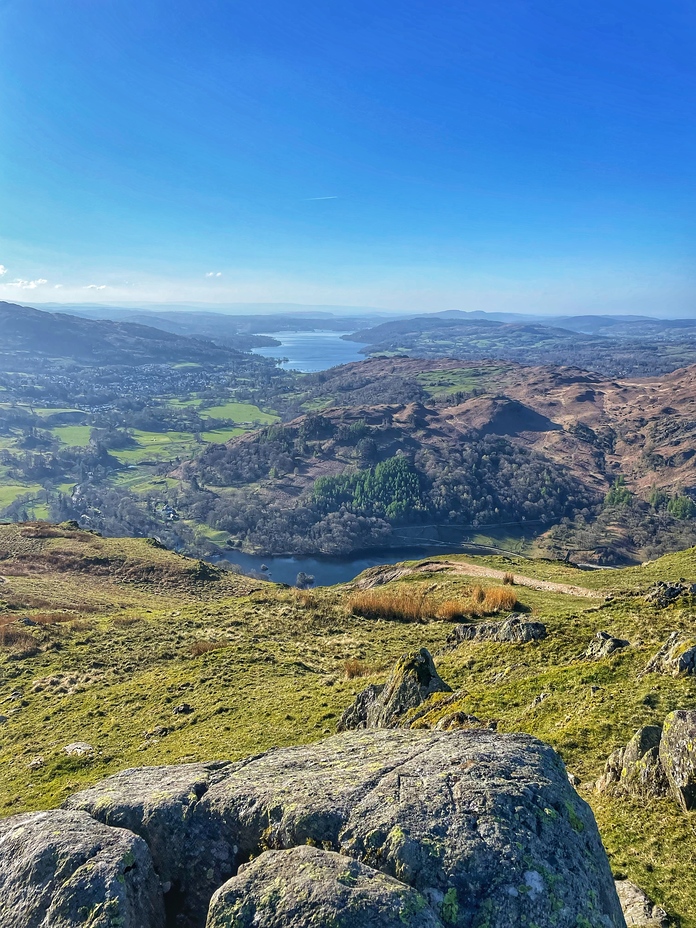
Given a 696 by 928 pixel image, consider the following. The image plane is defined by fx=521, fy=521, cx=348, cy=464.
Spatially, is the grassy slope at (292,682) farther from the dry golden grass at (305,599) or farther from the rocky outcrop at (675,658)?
the rocky outcrop at (675,658)

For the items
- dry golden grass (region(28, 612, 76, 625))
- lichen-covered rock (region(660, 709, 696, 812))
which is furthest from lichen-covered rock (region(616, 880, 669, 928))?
dry golden grass (region(28, 612, 76, 625))

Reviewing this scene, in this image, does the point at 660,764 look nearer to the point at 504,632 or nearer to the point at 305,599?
the point at 504,632

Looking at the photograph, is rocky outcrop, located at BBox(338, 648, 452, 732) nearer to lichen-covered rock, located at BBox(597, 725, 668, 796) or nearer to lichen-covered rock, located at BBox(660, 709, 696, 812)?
lichen-covered rock, located at BBox(597, 725, 668, 796)

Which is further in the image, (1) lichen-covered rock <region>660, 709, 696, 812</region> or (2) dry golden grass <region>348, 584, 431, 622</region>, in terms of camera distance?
(2) dry golden grass <region>348, 584, 431, 622</region>

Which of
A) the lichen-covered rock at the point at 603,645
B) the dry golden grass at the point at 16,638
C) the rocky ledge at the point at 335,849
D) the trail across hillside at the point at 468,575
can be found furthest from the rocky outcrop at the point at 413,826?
the dry golden grass at the point at 16,638

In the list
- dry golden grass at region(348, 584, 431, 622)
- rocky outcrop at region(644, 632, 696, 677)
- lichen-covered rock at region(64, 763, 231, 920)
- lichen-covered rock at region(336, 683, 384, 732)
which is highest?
lichen-covered rock at region(64, 763, 231, 920)

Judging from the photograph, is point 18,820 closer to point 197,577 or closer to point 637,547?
point 197,577
